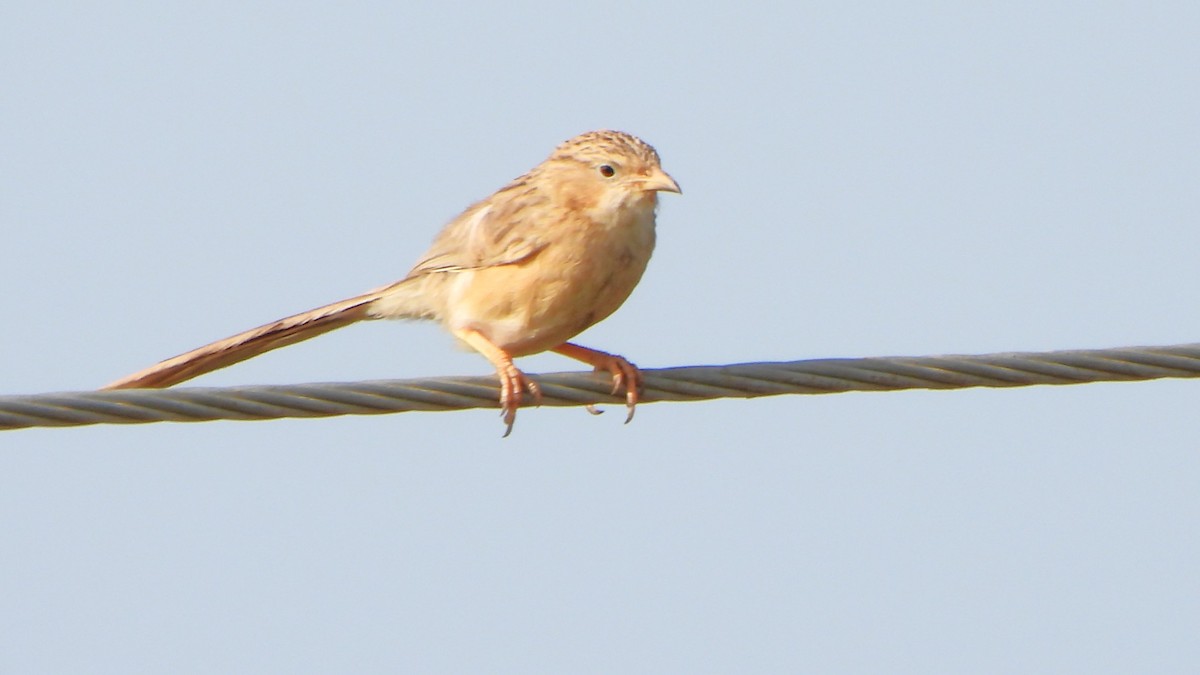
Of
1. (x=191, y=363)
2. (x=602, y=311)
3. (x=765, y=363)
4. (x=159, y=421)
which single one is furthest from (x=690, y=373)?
(x=191, y=363)

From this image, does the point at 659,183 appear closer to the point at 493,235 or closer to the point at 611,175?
the point at 611,175

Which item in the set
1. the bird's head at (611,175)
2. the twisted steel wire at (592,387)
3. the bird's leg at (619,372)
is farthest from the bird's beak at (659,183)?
the twisted steel wire at (592,387)

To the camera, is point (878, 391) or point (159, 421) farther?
point (878, 391)

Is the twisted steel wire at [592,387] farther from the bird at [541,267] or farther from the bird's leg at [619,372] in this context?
the bird at [541,267]

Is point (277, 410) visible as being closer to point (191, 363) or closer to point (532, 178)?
point (191, 363)

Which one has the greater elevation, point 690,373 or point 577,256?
point 577,256

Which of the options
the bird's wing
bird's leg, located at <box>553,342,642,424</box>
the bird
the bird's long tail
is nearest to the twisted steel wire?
bird's leg, located at <box>553,342,642,424</box>

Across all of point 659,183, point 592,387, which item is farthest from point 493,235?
point 592,387

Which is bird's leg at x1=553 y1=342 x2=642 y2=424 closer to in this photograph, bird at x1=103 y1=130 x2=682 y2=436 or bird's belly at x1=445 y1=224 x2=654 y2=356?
bird at x1=103 y1=130 x2=682 y2=436
